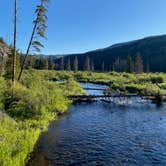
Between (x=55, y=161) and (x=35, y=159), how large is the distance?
45.0 inches

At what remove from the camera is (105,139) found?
17953mm

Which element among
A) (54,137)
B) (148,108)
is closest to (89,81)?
(148,108)

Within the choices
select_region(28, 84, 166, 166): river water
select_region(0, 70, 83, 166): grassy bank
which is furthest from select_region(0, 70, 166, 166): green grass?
select_region(28, 84, 166, 166): river water

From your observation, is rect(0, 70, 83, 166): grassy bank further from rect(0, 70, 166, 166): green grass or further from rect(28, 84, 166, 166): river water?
rect(28, 84, 166, 166): river water

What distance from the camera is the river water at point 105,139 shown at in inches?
560

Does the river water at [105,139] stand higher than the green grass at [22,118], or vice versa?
the green grass at [22,118]

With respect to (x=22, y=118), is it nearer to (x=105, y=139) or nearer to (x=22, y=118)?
(x=22, y=118)

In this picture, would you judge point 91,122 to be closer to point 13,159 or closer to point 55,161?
point 55,161

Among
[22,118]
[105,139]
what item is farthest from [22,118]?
[105,139]

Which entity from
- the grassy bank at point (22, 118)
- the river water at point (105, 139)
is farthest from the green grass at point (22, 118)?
the river water at point (105, 139)

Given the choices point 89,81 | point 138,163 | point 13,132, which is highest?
point 89,81

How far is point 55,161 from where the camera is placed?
13906 mm

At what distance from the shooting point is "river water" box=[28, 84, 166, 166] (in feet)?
46.6

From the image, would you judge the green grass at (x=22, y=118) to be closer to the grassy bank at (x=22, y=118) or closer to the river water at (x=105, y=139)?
the grassy bank at (x=22, y=118)
